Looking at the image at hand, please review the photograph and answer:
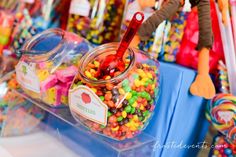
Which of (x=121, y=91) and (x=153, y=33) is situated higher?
(x=153, y=33)

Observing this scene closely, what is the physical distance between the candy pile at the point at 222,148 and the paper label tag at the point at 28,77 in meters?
0.43

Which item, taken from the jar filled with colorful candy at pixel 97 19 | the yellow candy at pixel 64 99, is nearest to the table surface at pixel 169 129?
the yellow candy at pixel 64 99

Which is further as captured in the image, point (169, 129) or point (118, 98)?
point (169, 129)

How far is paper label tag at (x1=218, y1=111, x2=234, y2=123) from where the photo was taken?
0.63 m

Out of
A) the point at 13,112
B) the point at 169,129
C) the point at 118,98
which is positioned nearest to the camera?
the point at 118,98

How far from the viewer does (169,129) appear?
2.16ft

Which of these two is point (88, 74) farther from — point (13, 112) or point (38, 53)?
point (13, 112)

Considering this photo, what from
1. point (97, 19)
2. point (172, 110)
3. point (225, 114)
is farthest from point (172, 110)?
point (97, 19)

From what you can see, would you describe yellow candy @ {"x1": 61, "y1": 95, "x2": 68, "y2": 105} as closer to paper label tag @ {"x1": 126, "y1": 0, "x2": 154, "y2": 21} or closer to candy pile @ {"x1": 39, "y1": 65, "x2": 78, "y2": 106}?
candy pile @ {"x1": 39, "y1": 65, "x2": 78, "y2": 106}

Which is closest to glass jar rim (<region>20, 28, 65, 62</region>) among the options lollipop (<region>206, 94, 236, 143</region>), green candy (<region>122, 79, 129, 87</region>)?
green candy (<region>122, 79, 129, 87</region>)

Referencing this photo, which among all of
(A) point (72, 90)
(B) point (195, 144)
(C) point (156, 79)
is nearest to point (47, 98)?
(A) point (72, 90)

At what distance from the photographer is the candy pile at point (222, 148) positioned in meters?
0.66

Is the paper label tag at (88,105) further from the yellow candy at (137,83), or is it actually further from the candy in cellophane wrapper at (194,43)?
the candy in cellophane wrapper at (194,43)

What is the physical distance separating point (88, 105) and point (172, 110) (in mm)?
189
